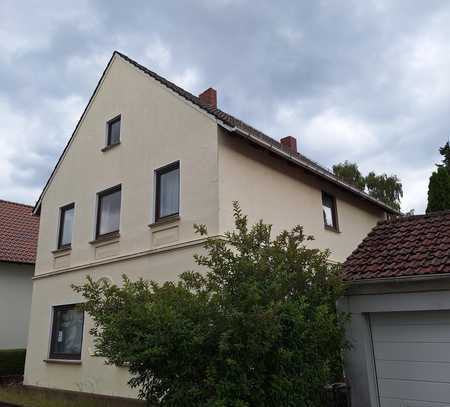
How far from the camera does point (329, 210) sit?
525 inches

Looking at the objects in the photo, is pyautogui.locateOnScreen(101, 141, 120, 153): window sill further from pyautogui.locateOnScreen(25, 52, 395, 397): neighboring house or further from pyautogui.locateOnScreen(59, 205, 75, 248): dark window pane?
pyautogui.locateOnScreen(59, 205, 75, 248): dark window pane

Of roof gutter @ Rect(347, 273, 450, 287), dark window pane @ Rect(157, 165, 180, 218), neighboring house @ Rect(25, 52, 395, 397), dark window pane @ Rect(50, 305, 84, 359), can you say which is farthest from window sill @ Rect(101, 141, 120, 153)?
roof gutter @ Rect(347, 273, 450, 287)

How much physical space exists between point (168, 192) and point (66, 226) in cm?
495

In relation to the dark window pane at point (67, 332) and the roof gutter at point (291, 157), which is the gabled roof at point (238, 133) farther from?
the dark window pane at point (67, 332)

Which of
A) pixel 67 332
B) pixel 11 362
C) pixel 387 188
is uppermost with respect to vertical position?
pixel 387 188

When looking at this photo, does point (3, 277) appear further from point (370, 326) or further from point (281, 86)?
point (370, 326)

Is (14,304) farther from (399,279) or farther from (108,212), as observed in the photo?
(399,279)

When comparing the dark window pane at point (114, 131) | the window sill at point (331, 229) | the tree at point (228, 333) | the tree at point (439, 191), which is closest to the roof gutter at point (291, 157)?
the window sill at point (331, 229)

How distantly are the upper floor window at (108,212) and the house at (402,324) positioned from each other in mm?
6801

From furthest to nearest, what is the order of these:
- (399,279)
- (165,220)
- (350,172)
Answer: (350,172)
(165,220)
(399,279)

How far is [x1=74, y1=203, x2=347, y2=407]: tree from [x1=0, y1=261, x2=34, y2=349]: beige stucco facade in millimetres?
12648

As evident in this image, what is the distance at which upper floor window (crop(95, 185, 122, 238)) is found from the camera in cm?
1213

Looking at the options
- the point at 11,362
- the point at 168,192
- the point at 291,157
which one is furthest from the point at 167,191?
the point at 11,362

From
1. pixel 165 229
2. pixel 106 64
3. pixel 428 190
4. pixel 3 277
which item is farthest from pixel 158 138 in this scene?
pixel 3 277
